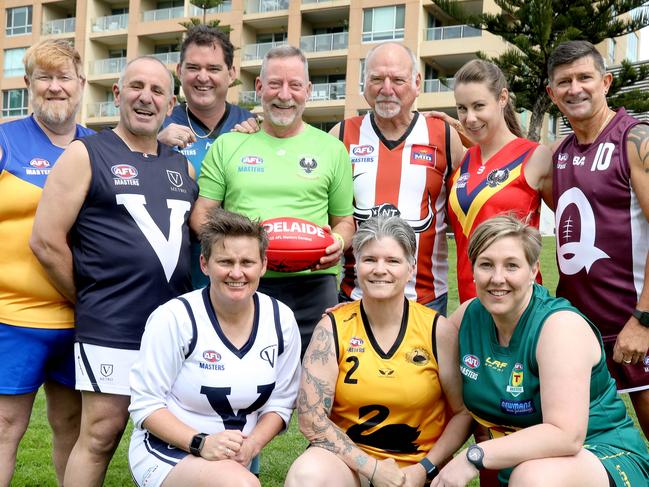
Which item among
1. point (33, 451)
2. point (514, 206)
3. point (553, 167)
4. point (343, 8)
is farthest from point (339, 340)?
point (343, 8)

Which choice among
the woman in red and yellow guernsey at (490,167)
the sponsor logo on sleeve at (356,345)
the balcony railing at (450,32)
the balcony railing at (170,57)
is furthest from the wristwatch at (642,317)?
the balcony railing at (170,57)

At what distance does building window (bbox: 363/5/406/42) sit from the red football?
27.8 m

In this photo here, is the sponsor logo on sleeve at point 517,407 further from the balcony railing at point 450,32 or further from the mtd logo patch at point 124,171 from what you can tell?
the balcony railing at point 450,32

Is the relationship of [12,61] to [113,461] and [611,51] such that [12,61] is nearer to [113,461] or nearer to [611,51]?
[611,51]

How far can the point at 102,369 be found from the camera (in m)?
3.39

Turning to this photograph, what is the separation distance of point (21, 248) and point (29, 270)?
0.12 metres

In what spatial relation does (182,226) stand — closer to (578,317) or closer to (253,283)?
(253,283)

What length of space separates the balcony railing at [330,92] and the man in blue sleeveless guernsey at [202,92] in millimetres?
27369

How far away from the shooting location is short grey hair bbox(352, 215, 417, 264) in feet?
10.9

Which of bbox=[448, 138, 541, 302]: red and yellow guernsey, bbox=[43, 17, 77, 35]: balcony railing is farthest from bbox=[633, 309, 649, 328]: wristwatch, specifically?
bbox=[43, 17, 77, 35]: balcony railing

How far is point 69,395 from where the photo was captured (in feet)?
12.7

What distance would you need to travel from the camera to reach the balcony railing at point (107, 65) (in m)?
35.8

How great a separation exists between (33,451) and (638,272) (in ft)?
15.9

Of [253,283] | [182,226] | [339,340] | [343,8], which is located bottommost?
[339,340]
